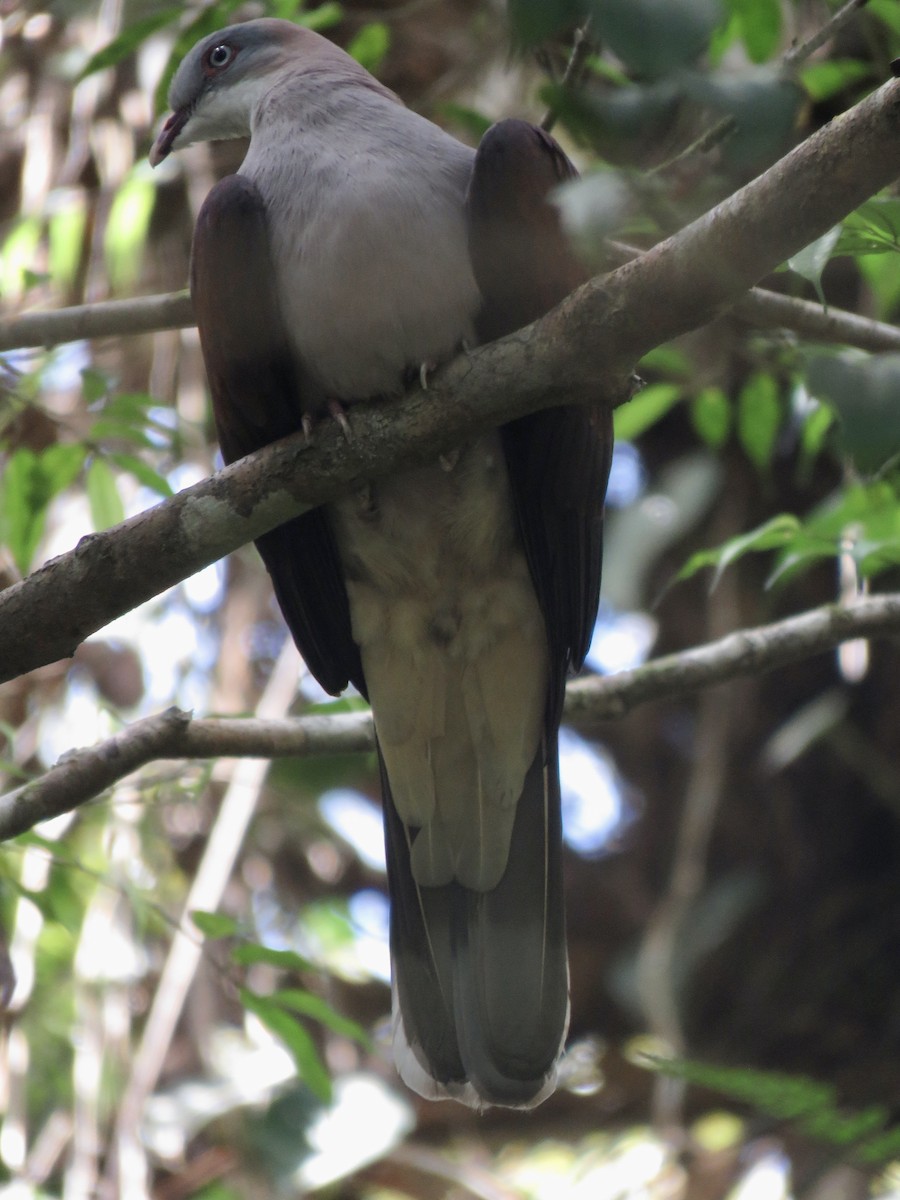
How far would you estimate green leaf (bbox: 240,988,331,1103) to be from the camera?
2596 mm

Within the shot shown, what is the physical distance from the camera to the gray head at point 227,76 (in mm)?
3211

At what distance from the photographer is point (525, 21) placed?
0.89m

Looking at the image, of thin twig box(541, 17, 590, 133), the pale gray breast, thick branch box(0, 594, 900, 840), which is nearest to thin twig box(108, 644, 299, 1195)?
thick branch box(0, 594, 900, 840)

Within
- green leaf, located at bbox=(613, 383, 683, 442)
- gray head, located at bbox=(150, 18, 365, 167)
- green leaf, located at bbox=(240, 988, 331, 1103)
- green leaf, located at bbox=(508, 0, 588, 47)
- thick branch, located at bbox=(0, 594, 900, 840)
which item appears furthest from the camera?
green leaf, located at bbox=(613, 383, 683, 442)

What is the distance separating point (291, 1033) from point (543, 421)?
1.29 meters

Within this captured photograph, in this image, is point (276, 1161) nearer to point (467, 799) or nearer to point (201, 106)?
point (467, 799)

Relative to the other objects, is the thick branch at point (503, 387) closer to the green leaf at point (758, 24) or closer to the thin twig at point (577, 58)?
the thin twig at point (577, 58)

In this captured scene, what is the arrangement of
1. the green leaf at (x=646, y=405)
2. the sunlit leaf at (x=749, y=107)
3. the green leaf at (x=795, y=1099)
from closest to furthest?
1. the sunlit leaf at (x=749, y=107)
2. the green leaf at (x=795, y=1099)
3. the green leaf at (x=646, y=405)

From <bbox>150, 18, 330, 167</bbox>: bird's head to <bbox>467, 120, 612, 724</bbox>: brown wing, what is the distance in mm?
1046

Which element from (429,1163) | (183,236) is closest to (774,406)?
(183,236)

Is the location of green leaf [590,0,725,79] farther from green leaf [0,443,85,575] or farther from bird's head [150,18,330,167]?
bird's head [150,18,330,167]

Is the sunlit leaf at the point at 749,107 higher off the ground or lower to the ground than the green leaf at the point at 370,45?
lower

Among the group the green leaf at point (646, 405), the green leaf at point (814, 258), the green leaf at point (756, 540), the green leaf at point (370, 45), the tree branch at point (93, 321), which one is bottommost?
the green leaf at point (756, 540)

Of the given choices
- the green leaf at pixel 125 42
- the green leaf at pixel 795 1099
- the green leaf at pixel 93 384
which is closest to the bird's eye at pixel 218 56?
the green leaf at pixel 125 42
